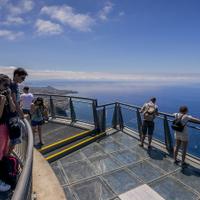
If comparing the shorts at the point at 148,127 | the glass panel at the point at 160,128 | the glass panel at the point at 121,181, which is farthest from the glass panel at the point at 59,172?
the glass panel at the point at 160,128

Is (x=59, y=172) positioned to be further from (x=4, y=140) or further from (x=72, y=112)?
(x=72, y=112)

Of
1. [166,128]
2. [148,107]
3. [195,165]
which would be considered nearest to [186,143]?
[195,165]

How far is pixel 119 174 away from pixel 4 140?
390cm

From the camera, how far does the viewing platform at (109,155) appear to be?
4.94 m

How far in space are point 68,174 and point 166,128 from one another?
150 inches

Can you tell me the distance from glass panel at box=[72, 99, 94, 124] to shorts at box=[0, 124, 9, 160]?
618 centimetres

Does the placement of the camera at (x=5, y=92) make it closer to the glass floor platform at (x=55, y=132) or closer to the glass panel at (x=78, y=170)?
the glass panel at (x=78, y=170)

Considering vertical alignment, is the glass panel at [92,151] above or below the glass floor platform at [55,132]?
below

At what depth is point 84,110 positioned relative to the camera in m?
9.13

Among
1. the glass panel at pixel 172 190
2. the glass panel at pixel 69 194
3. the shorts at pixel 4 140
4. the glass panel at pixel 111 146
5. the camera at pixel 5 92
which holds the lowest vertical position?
the glass panel at pixel 172 190

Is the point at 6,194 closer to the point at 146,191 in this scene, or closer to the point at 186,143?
the point at 146,191

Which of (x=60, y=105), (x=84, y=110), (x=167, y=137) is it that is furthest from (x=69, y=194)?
(x=60, y=105)

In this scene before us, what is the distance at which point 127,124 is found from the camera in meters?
9.33

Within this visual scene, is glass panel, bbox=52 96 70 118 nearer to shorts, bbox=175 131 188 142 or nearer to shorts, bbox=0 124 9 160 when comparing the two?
shorts, bbox=175 131 188 142
